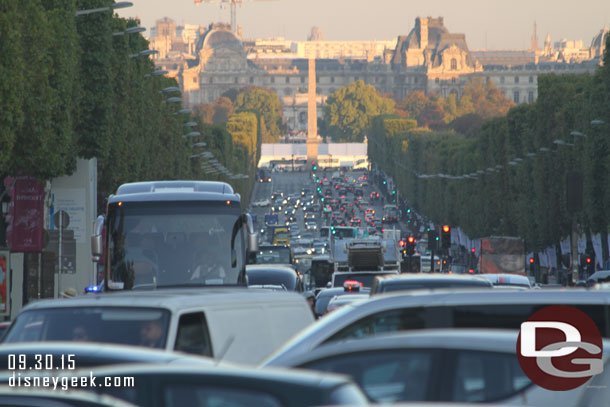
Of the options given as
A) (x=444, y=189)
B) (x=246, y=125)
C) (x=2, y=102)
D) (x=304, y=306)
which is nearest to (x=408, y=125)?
(x=246, y=125)

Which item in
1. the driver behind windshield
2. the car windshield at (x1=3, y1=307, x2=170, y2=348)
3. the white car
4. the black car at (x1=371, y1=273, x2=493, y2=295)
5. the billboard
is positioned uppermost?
the white car

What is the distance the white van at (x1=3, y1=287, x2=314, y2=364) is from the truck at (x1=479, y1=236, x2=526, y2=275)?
158ft

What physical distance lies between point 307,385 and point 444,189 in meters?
108

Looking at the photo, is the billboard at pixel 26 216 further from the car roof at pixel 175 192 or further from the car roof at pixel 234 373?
the car roof at pixel 234 373

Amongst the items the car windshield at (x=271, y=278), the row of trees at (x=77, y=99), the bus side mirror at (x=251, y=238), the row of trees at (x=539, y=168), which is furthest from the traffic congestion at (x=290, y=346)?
the row of trees at (x=539, y=168)

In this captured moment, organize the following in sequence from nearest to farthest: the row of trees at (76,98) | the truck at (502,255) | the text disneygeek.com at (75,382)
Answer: the text disneygeek.com at (75,382) < the row of trees at (76,98) < the truck at (502,255)

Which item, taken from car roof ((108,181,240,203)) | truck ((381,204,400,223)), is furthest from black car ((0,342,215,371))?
truck ((381,204,400,223))

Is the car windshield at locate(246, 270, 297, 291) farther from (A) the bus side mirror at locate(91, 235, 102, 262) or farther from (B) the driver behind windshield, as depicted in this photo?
(A) the bus side mirror at locate(91, 235, 102, 262)

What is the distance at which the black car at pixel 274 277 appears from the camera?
104ft

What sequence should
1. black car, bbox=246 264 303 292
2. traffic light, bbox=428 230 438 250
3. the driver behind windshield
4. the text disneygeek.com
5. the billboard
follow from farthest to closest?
traffic light, bbox=428 230 438 250
the billboard
black car, bbox=246 264 303 292
the driver behind windshield
the text disneygeek.com

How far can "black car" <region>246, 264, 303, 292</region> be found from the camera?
104 ft

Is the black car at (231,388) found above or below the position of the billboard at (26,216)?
above

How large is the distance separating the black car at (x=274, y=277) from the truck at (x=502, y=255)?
1059 inches

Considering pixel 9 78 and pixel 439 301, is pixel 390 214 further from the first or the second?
pixel 439 301
